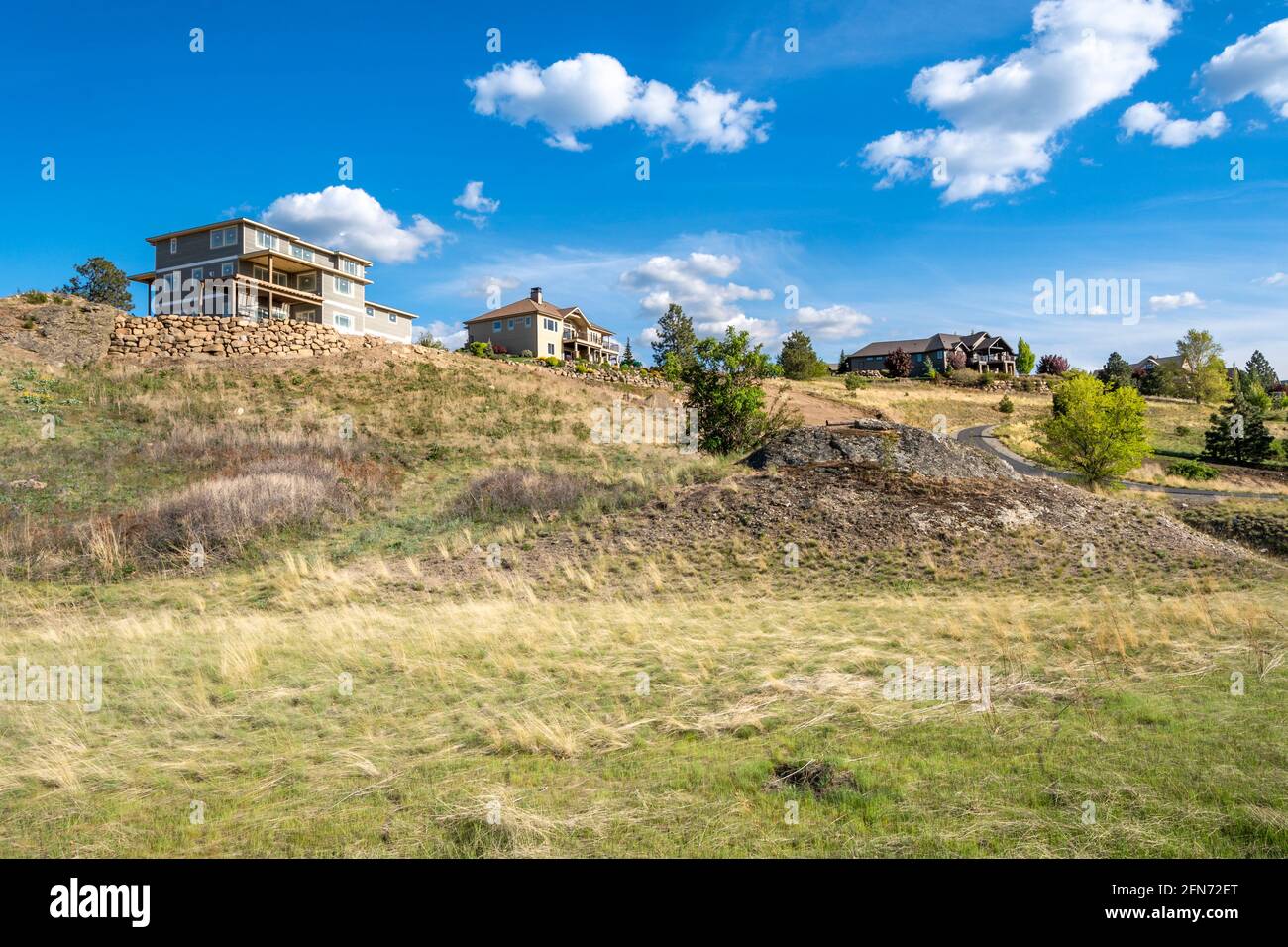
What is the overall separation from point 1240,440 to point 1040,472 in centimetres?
2043

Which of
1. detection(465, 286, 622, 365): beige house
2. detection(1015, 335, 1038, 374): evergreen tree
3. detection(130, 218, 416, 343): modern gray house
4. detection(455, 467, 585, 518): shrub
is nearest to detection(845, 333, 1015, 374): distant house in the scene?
detection(1015, 335, 1038, 374): evergreen tree

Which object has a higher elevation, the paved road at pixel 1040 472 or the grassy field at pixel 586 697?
the paved road at pixel 1040 472

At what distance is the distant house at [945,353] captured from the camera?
97.7 metres

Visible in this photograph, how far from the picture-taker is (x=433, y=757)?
6039 mm

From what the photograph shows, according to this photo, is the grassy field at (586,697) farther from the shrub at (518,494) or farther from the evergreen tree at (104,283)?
the evergreen tree at (104,283)

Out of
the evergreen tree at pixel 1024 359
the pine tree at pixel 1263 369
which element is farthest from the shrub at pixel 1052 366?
the pine tree at pixel 1263 369

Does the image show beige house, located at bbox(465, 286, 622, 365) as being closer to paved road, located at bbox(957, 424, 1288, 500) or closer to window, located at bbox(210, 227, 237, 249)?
window, located at bbox(210, 227, 237, 249)

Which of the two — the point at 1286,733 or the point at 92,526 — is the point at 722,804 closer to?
the point at 1286,733

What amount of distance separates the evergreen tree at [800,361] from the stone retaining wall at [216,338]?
50.1 m

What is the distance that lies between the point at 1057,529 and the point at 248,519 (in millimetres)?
20077

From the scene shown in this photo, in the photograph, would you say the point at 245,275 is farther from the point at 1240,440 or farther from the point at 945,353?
the point at 945,353
